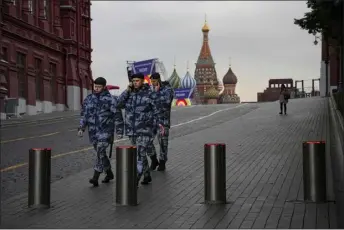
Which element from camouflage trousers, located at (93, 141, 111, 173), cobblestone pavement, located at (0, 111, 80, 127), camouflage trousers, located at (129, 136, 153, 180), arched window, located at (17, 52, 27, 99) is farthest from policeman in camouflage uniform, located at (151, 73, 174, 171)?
arched window, located at (17, 52, 27, 99)

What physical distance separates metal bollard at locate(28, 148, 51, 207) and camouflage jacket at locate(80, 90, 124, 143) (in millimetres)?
1547

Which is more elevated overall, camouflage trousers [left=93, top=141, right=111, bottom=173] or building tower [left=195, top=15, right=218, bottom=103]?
building tower [left=195, top=15, right=218, bottom=103]

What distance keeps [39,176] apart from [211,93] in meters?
60.1

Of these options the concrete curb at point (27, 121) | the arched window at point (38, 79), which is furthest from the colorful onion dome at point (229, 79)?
the concrete curb at point (27, 121)

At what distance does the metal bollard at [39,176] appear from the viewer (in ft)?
27.5

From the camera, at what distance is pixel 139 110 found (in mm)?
9570

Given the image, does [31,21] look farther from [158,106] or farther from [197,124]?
[158,106]

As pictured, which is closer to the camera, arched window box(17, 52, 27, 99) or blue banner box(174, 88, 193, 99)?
arched window box(17, 52, 27, 99)

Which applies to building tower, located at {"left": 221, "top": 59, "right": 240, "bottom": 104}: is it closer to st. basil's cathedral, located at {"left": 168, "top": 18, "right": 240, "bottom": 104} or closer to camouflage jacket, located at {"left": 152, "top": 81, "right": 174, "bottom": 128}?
st. basil's cathedral, located at {"left": 168, "top": 18, "right": 240, "bottom": 104}

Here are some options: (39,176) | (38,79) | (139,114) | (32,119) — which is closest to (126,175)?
(39,176)

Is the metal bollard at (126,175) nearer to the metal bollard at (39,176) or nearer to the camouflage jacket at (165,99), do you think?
the metal bollard at (39,176)

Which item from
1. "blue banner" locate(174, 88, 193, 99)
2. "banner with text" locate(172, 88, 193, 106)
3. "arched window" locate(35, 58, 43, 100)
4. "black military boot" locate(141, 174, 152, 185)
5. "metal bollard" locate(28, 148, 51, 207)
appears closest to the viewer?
"metal bollard" locate(28, 148, 51, 207)

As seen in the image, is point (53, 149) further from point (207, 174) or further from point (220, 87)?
point (220, 87)

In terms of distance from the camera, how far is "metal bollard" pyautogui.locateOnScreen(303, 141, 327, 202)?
8273 millimetres
